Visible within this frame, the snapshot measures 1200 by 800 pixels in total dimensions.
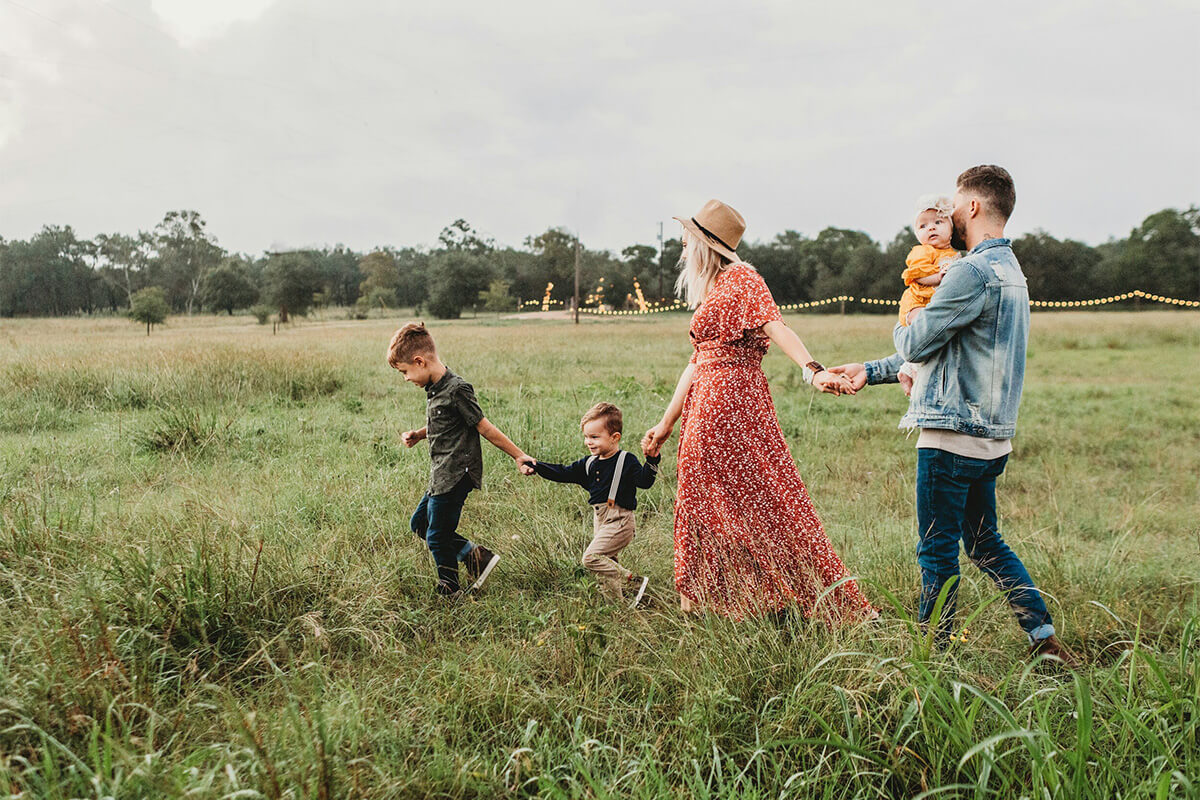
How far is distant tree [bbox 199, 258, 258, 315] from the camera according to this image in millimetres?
19969

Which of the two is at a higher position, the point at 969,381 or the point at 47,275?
the point at 47,275

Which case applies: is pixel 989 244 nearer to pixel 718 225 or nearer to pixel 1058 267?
pixel 718 225

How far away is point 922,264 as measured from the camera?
3.70 meters

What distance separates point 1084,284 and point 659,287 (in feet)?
101

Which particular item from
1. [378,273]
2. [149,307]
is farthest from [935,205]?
[378,273]

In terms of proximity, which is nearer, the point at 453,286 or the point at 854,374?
the point at 854,374

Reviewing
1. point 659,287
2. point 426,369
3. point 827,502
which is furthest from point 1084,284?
point 426,369

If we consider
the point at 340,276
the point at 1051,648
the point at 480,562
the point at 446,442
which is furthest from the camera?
the point at 340,276

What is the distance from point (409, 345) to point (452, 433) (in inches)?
20.7

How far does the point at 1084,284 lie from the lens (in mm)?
50125

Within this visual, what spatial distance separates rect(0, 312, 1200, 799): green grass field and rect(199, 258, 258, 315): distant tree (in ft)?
47.8

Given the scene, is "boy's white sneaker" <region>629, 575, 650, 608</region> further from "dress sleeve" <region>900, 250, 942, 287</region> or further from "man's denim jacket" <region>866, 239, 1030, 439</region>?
"dress sleeve" <region>900, 250, 942, 287</region>

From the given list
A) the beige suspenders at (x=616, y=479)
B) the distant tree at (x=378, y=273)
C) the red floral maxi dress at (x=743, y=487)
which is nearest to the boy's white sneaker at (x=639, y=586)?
the red floral maxi dress at (x=743, y=487)

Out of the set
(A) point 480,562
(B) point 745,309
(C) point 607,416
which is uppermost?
(B) point 745,309
